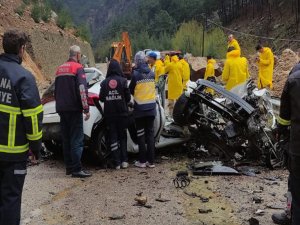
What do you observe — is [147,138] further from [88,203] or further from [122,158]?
[88,203]

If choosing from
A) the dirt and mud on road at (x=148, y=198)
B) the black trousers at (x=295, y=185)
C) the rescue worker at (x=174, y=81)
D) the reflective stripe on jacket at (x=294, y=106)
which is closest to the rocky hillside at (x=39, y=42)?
the rescue worker at (x=174, y=81)

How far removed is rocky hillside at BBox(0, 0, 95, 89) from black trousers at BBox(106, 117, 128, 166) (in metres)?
17.9

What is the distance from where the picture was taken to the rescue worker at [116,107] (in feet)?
24.6

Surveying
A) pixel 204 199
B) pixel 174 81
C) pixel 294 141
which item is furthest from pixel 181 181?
pixel 174 81

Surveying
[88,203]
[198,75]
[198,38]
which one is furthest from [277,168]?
[198,38]

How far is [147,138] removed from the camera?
7.81 m

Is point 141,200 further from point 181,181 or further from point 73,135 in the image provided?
point 73,135

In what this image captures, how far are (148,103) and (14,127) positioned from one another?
3724mm

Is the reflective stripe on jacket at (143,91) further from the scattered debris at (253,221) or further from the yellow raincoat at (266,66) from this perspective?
the yellow raincoat at (266,66)

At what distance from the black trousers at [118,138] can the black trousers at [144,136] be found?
215 millimetres

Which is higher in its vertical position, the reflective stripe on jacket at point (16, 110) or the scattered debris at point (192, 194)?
the reflective stripe on jacket at point (16, 110)

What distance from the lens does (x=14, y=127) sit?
412 centimetres

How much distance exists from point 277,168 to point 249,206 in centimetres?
200

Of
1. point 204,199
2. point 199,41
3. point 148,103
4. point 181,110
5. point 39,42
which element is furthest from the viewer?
point 199,41
